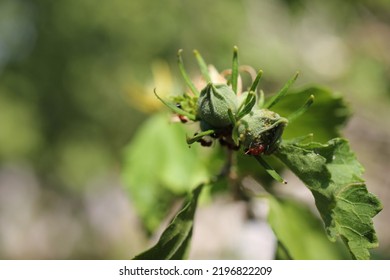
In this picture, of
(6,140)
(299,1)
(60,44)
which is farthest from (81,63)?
(299,1)

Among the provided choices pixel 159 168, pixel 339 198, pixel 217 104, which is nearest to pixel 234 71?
pixel 217 104

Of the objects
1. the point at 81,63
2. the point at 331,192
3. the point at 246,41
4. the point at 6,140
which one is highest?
the point at 331,192

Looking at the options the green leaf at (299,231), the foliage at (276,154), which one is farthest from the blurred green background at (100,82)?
the foliage at (276,154)

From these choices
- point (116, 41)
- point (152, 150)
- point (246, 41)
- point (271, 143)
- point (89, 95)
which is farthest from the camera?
point (89, 95)

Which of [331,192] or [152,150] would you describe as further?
[152,150]

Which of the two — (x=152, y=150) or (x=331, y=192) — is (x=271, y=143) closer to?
(x=331, y=192)

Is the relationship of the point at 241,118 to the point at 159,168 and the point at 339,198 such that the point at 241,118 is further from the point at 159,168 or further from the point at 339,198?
the point at 159,168

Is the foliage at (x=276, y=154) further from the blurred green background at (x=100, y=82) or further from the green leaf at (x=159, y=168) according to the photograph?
the blurred green background at (x=100, y=82)
